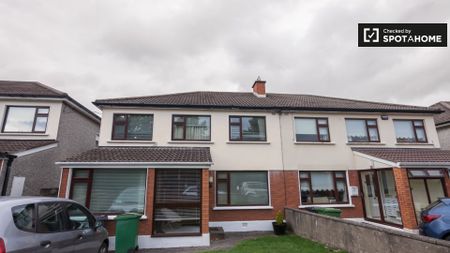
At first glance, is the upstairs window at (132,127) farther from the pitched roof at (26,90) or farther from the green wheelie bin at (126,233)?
the green wheelie bin at (126,233)

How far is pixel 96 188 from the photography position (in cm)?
923

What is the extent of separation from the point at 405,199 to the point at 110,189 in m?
11.6

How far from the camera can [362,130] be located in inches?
515

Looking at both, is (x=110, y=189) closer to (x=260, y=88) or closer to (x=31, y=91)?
(x=31, y=91)

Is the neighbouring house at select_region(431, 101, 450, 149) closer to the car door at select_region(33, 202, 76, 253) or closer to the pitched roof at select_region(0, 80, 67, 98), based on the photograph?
the car door at select_region(33, 202, 76, 253)

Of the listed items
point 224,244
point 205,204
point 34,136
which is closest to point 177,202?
point 205,204

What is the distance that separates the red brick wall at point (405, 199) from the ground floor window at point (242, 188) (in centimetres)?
539

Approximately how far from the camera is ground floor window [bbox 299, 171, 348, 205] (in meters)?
11.8

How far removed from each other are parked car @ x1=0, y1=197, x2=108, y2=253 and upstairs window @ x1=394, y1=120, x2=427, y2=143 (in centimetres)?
1471

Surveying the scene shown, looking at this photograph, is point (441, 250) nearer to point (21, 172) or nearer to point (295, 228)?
point (295, 228)

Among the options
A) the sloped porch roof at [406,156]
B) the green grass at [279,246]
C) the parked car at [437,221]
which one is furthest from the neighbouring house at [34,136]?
the sloped porch roof at [406,156]

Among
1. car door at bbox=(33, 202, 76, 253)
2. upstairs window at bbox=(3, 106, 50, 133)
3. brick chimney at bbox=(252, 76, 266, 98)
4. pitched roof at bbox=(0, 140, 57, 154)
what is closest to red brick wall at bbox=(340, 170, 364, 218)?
brick chimney at bbox=(252, 76, 266, 98)

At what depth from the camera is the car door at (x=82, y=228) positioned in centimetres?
485

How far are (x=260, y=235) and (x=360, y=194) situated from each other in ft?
18.6
